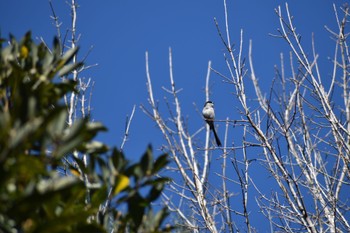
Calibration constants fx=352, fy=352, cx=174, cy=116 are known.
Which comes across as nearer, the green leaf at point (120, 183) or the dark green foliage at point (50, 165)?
the dark green foliage at point (50, 165)

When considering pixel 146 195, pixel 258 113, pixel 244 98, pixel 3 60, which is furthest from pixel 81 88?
pixel 146 195

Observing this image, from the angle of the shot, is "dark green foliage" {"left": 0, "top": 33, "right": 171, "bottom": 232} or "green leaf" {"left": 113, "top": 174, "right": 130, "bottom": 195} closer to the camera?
"dark green foliage" {"left": 0, "top": 33, "right": 171, "bottom": 232}

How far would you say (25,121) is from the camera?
0.93 meters

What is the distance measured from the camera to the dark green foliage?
0.93m

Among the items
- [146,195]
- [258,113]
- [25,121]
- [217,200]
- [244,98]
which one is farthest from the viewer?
[258,113]

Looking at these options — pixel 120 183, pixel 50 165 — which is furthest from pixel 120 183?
pixel 50 165

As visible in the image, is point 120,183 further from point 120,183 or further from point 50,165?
point 50,165

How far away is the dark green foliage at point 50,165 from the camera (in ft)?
3.06

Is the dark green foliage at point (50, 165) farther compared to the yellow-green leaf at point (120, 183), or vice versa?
the yellow-green leaf at point (120, 183)

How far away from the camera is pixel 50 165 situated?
1.08m

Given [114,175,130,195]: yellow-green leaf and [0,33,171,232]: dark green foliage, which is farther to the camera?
[114,175,130,195]: yellow-green leaf

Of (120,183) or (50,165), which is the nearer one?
(50,165)

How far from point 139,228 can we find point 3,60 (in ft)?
2.83

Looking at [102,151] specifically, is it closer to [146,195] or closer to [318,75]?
[146,195]
